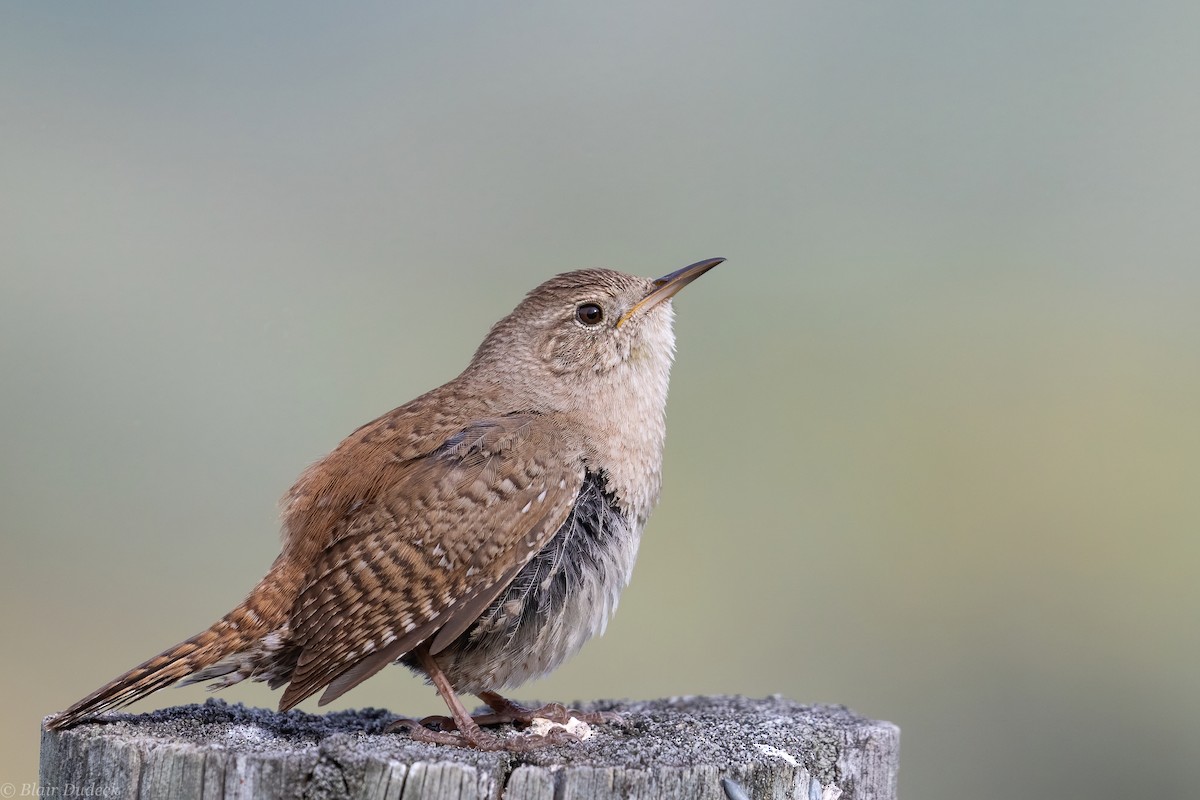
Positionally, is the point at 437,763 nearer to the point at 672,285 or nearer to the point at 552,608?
the point at 552,608

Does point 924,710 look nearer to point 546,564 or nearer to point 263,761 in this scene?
point 546,564

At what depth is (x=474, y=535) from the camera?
3270mm

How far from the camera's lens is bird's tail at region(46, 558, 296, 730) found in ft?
9.45

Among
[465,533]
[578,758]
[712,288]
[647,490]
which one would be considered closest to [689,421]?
[712,288]

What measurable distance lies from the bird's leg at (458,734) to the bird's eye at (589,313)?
1.21m

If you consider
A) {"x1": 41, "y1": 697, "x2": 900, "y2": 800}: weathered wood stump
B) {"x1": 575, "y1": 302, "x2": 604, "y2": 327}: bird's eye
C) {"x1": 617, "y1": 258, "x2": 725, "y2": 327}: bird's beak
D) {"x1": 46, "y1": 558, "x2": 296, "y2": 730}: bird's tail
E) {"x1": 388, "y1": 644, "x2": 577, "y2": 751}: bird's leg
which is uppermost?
{"x1": 617, "y1": 258, "x2": 725, "y2": 327}: bird's beak

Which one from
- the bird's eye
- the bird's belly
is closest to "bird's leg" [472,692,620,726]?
the bird's belly

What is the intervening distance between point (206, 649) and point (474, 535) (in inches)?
30.1

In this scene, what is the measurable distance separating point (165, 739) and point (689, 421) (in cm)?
476

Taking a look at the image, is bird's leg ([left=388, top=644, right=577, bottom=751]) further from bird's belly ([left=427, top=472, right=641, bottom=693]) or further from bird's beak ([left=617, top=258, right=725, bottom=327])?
bird's beak ([left=617, top=258, right=725, bottom=327])

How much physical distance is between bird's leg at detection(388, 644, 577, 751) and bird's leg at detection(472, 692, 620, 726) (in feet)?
0.51

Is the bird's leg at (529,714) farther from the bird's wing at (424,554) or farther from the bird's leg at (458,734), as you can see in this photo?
the bird's wing at (424,554)

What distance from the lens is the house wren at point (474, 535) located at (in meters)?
3.20

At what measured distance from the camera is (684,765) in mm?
2689
